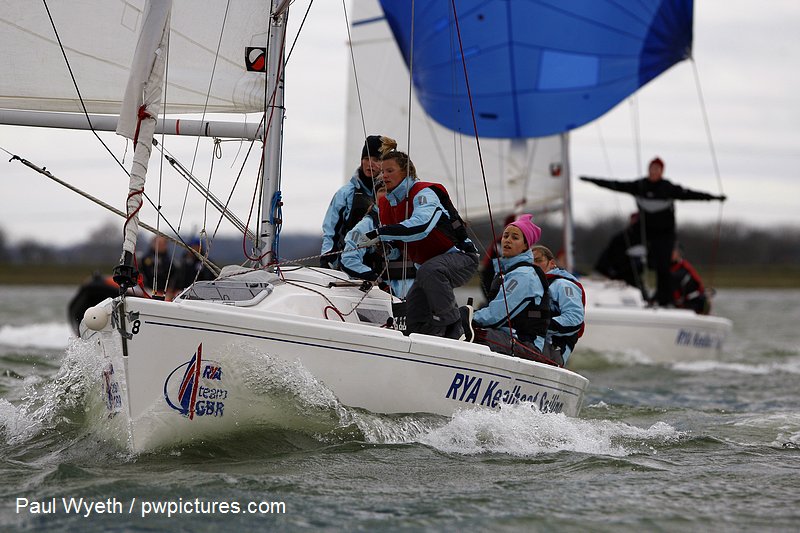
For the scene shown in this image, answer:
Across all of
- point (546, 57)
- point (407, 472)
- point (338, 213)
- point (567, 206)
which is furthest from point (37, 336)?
point (407, 472)

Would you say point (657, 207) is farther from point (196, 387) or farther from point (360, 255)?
point (196, 387)

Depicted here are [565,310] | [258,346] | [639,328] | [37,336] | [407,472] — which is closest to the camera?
[407,472]

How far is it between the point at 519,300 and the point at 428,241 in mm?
733

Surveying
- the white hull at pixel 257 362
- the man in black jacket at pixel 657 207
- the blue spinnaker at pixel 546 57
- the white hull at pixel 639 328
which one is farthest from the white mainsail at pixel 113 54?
the man in black jacket at pixel 657 207

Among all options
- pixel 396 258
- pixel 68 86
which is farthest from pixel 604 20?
→ pixel 68 86

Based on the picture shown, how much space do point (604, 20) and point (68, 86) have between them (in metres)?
8.27

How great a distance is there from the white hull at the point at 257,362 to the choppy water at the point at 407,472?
10 cm

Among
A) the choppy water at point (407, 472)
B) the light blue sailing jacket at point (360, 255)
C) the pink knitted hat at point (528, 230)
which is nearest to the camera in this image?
the choppy water at point (407, 472)

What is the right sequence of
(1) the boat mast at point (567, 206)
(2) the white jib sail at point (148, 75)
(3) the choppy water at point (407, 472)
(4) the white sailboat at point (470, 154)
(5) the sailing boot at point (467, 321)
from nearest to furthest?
(3) the choppy water at point (407, 472) < (2) the white jib sail at point (148, 75) < (5) the sailing boot at point (467, 321) < (1) the boat mast at point (567, 206) < (4) the white sailboat at point (470, 154)

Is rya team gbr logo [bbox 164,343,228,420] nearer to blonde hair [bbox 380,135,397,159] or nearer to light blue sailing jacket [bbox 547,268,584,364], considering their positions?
blonde hair [bbox 380,135,397,159]

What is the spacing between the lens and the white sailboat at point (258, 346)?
5.12 m

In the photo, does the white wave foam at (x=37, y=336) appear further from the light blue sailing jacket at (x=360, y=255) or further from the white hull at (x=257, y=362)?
Result: the white hull at (x=257, y=362)

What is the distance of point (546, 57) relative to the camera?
1329 centimetres

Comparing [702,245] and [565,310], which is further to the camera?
[702,245]
